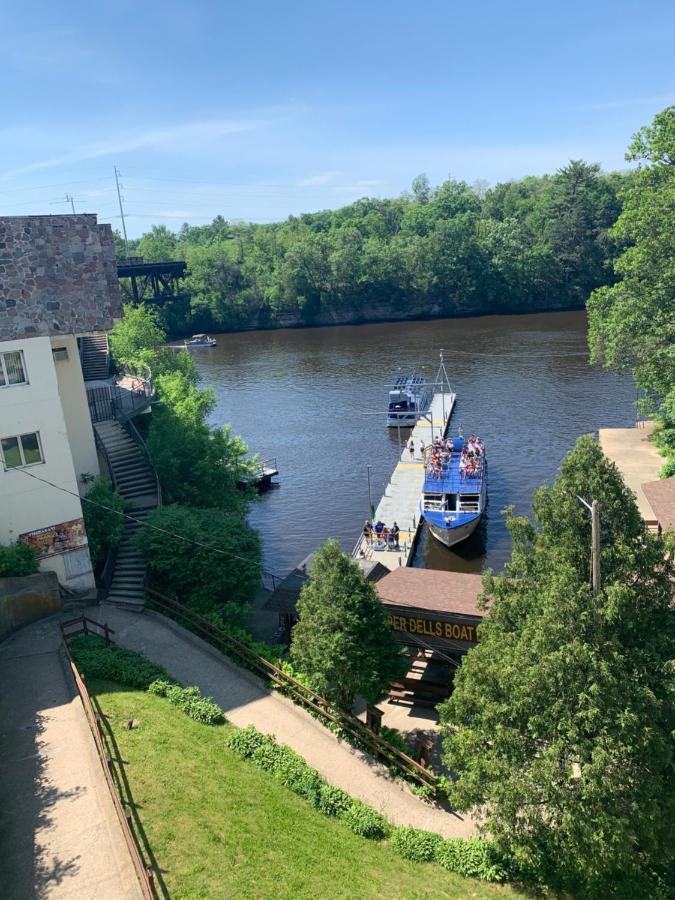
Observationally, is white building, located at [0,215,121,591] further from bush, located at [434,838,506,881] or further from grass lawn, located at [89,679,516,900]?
bush, located at [434,838,506,881]

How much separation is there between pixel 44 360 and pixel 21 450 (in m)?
3.14

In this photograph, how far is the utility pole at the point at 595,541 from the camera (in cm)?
1327

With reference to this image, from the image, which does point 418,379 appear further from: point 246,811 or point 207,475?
point 246,811

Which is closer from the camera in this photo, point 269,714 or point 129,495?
point 269,714

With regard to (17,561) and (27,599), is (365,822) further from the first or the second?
(17,561)

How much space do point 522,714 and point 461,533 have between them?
2669 centimetres

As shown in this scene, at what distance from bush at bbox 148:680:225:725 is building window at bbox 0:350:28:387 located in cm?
1108

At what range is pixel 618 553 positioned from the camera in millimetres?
13844

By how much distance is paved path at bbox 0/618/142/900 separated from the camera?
1320 centimetres

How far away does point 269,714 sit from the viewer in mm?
20547

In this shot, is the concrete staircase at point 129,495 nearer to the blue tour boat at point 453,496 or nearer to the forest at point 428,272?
the blue tour boat at point 453,496

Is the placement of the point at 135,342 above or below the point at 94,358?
above

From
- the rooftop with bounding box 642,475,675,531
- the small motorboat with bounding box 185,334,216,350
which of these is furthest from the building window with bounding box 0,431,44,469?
the small motorboat with bounding box 185,334,216,350

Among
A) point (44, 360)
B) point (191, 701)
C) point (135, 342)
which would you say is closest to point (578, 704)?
point (191, 701)
